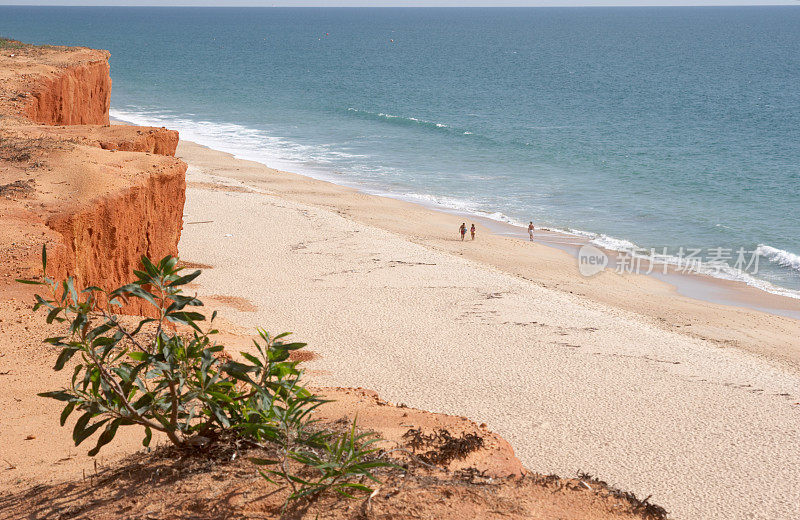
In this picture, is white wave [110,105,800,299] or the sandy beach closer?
the sandy beach

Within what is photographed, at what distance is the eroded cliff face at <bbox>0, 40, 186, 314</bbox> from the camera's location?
33.1 ft

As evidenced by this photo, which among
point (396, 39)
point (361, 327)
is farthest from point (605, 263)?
point (396, 39)

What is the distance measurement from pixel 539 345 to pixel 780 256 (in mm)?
→ 15708

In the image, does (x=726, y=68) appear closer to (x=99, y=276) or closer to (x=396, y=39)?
(x=396, y=39)

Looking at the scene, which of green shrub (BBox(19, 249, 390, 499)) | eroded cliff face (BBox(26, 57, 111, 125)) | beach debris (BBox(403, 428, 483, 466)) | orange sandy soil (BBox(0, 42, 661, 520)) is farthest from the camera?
eroded cliff face (BBox(26, 57, 111, 125))

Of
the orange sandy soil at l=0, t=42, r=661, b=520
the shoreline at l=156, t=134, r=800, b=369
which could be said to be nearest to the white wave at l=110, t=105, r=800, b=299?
the shoreline at l=156, t=134, r=800, b=369

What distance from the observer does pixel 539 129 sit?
53.3 metres

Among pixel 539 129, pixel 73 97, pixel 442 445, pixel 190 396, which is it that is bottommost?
pixel 442 445

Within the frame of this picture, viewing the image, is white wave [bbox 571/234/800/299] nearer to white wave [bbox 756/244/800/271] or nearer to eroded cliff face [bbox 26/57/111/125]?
white wave [bbox 756/244/800/271]

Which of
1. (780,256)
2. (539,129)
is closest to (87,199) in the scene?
(780,256)

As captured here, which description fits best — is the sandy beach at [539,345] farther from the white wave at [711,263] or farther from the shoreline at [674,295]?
the white wave at [711,263]

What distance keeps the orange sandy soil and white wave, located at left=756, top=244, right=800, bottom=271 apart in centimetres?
2015

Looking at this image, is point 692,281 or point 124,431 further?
point 692,281

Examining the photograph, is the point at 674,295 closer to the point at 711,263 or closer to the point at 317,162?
the point at 711,263
